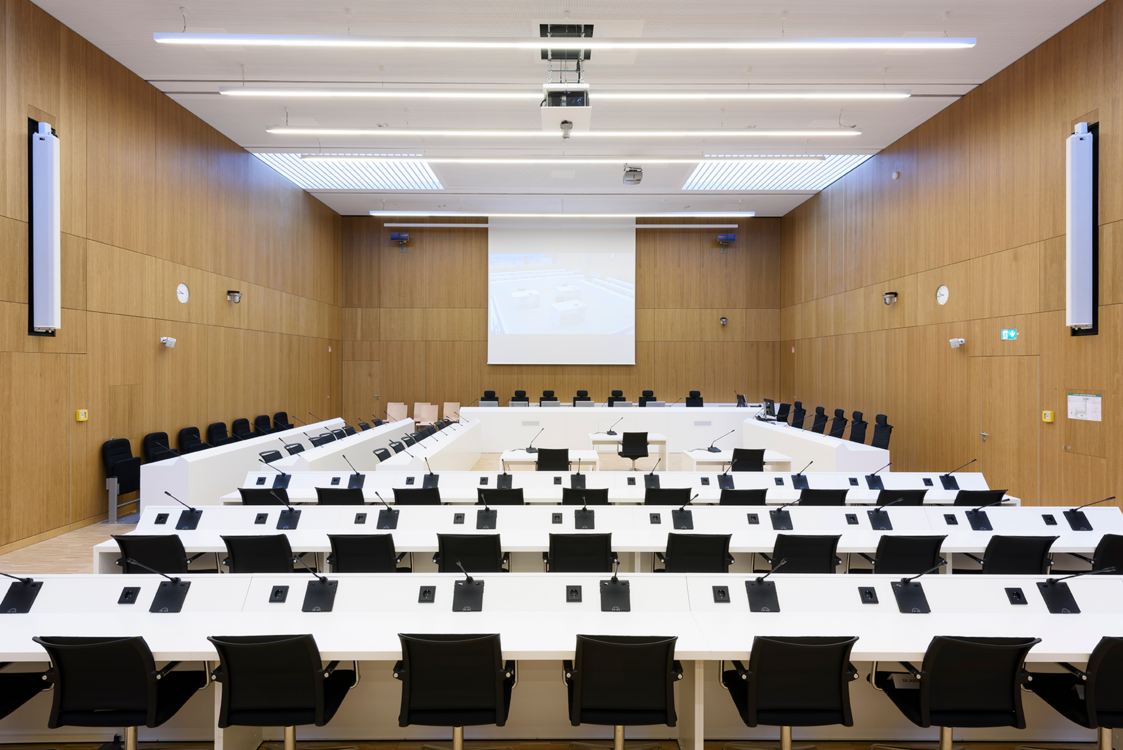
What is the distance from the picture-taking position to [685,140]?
9695 mm

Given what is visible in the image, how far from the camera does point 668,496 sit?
516 cm

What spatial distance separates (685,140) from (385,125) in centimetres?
458

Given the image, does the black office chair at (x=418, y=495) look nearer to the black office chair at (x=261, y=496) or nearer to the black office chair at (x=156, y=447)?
the black office chair at (x=261, y=496)

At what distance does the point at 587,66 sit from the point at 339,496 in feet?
18.1

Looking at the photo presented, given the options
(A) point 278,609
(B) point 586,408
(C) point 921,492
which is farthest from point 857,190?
(A) point 278,609

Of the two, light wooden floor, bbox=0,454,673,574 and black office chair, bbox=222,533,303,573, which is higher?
black office chair, bbox=222,533,303,573

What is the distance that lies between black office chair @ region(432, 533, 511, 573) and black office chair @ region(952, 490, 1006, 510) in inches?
153

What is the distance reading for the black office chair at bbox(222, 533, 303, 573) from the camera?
3.85 m

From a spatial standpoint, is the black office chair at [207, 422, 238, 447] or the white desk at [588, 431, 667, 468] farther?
the white desk at [588, 431, 667, 468]

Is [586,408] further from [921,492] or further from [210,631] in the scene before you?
[210,631]

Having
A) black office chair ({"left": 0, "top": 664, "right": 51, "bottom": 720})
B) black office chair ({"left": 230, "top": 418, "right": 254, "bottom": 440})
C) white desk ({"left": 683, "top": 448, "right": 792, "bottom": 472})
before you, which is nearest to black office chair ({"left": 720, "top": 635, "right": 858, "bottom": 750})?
black office chair ({"left": 0, "top": 664, "right": 51, "bottom": 720})

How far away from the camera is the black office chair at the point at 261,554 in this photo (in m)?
3.85

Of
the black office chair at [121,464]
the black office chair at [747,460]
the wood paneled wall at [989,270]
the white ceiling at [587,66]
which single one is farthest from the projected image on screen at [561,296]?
the black office chair at [121,464]

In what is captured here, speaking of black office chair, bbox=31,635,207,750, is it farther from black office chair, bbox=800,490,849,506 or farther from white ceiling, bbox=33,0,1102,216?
white ceiling, bbox=33,0,1102,216
